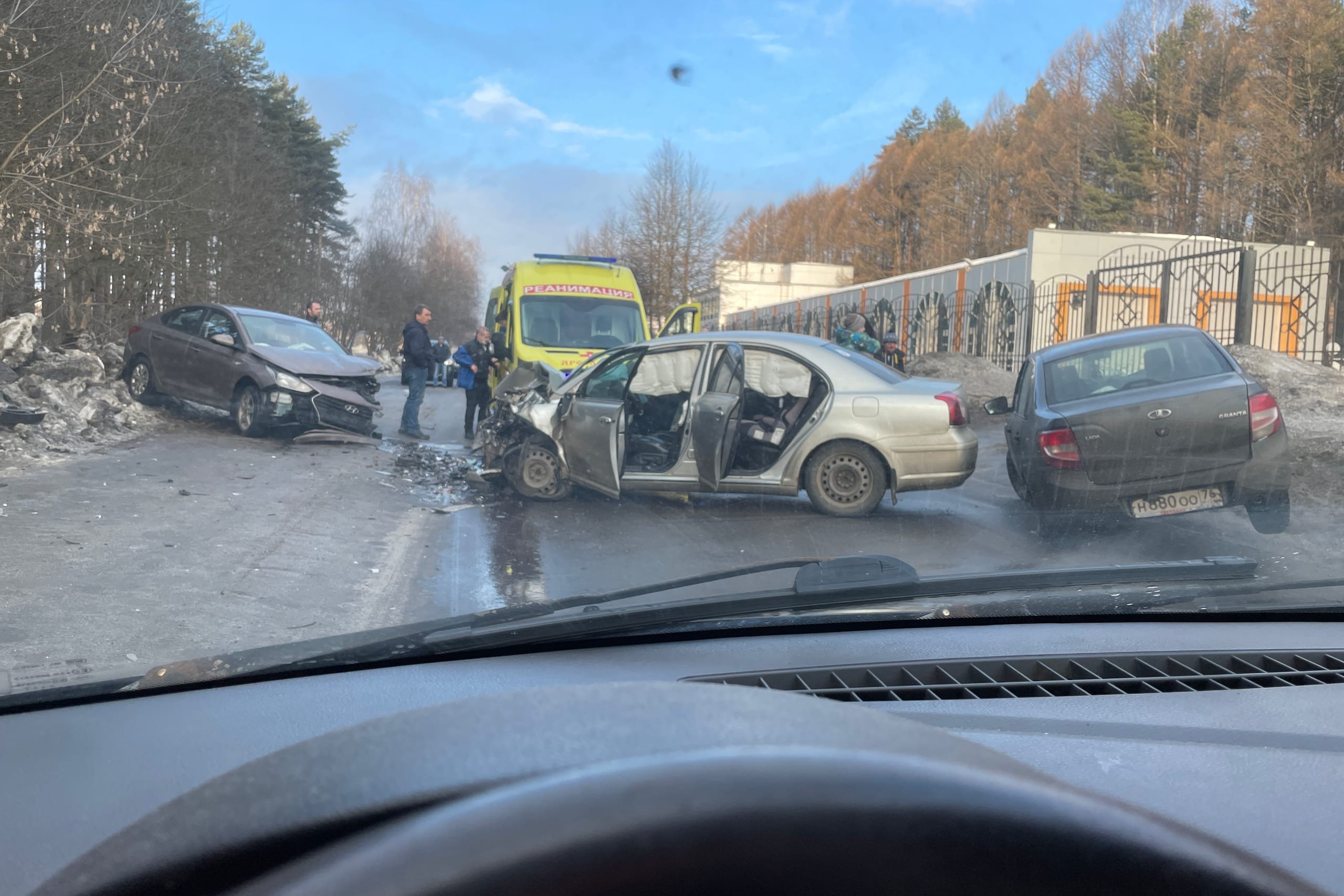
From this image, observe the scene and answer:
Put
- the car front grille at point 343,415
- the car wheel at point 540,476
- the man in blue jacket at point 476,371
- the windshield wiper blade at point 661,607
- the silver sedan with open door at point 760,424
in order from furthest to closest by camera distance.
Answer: the man in blue jacket at point 476,371
the car front grille at point 343,415
the car wheel at point 540,476
the silver sedan with open door at point 760,424
the windshield wiper blade at point 661,607

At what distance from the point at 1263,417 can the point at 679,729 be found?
6.64 meters

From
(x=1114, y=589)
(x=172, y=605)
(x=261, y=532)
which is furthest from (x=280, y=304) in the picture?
(x=1114, y=589)

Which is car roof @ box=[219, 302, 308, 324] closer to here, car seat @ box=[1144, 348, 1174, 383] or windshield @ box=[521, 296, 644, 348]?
windshield @ box=[521, 296, 644, 348]

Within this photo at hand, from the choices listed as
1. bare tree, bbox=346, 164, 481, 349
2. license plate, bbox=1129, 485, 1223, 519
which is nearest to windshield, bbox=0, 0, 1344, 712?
license plate, bbox=1129, 485, 1223, 519

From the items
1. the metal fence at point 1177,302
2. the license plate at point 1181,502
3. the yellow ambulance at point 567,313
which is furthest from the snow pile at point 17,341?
the license plate at point 1181,502

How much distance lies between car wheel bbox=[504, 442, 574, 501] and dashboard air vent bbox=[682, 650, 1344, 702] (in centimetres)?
673

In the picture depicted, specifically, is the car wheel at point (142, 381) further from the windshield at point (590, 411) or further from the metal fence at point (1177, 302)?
the metal fence at point (1177, 302)

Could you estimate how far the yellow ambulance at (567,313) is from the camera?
14281mm

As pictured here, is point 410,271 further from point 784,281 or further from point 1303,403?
point 1303,403

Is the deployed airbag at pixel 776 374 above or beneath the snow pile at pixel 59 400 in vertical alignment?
above

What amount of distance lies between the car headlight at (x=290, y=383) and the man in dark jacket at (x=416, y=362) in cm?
215

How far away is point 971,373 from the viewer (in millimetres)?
19281

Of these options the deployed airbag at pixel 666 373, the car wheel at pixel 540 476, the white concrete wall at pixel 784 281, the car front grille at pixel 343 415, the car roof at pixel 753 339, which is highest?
the white concrete wall at pixel 784 281

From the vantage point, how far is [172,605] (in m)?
4.91
